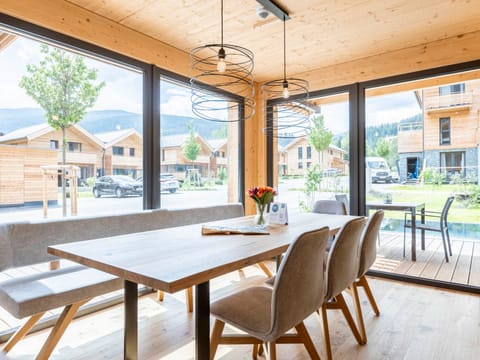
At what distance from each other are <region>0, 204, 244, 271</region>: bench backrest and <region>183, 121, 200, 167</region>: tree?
0.77m

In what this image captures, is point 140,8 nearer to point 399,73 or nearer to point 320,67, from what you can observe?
point 320,67

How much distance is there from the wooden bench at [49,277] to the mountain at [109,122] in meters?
0.82

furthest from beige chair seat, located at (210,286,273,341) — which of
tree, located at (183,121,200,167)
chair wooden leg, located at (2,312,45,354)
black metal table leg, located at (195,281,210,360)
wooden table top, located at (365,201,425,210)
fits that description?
wooden table top, located at (365,201,425,210)

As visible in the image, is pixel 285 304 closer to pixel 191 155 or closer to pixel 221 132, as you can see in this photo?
pixel 191 155

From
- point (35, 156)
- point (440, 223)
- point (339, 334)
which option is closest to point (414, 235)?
point (440, 223)

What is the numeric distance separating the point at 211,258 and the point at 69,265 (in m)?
1.69

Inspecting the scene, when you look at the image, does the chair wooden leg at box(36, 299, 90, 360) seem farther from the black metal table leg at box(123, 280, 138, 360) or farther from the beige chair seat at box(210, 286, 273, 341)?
the beige chair seat at box(210, 286, 273, 341)

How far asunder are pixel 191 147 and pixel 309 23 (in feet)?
6.10

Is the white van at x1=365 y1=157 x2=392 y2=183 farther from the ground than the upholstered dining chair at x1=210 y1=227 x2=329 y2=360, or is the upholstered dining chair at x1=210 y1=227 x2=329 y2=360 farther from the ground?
the white van at x1=365 y1=157 x2=392 y2=183

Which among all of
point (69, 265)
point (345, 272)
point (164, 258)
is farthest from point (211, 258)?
point (69, 265)

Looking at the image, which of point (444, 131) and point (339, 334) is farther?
point (444, 131)

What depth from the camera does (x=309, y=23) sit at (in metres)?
2.99

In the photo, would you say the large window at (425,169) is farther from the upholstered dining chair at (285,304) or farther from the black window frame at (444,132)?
the upholstered dining chair at (285,304)

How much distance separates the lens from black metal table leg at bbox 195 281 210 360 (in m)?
1.49
